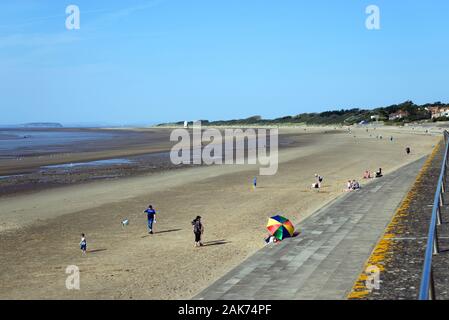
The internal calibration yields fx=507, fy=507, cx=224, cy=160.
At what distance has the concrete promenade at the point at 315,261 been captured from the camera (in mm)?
9969

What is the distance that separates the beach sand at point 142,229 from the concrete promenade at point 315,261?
1192 mm

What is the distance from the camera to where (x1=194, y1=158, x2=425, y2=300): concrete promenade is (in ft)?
32.7

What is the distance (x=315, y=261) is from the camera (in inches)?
476

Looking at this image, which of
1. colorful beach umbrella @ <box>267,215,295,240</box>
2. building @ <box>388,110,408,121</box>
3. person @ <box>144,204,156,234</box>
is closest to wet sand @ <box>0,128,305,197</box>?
person @ <box>144,204,156,234</box>

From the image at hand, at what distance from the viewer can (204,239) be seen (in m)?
17.7

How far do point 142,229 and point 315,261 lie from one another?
31.0 ft

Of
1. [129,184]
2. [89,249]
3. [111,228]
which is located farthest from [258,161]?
[89,249]

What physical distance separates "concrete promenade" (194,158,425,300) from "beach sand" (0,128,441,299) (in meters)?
1.19

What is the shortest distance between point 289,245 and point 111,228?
8756 millimetres

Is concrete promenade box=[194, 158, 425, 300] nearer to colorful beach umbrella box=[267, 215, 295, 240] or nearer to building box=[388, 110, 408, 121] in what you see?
colorful beach umbrella box=[267, 215, 295, 240]

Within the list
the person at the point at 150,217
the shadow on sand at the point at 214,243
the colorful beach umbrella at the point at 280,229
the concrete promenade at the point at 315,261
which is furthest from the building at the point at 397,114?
the colorful beach umbrella at the point at 280,229
